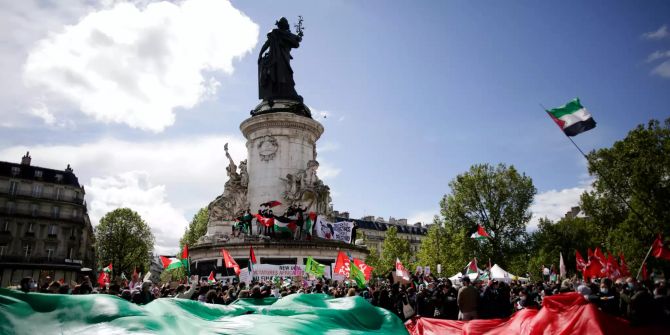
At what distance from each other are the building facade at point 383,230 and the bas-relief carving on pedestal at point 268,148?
217 feet

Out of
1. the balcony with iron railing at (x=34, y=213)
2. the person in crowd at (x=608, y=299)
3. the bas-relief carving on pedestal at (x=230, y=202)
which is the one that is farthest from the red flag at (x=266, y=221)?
the balcony with iron railing at (x=34, y=213)

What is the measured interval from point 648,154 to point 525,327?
31.5 meters

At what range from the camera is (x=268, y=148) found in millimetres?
33281

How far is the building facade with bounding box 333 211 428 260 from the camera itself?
103863 millimetres

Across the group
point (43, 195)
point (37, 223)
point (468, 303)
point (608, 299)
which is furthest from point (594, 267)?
point (43, 195)

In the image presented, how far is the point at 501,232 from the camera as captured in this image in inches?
1967

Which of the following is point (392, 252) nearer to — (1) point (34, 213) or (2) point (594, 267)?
(2) point (594, 267)

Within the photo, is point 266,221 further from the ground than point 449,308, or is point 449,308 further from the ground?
point 266,221

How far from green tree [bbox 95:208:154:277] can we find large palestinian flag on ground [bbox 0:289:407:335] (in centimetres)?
6018

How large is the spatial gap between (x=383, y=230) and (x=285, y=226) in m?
81.4

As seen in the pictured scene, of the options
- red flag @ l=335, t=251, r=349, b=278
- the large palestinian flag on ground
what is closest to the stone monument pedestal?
red flag @ l=335, t=251, r=349, b=278

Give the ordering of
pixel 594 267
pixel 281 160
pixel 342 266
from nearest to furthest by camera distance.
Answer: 1. pixel 342 266
2. pixel 594 267
3. pixel 281 160

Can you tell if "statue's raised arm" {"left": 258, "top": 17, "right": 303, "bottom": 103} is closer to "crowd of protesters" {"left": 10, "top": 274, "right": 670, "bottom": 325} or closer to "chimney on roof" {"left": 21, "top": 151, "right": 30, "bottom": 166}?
"crowd of protesters" {"left": 10, "top": 274, "right": 670, "bottom": 325}

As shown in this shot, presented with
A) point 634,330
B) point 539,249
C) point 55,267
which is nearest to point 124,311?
point 634,330
